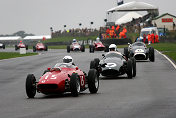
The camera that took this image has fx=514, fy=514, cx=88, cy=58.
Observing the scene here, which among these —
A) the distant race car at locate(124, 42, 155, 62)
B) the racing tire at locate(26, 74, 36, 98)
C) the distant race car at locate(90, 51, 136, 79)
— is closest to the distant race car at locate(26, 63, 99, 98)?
the racing tire at locate(26, 74, 36, 98)

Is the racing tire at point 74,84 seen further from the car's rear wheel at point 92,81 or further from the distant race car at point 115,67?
the distant race car at point 115,67

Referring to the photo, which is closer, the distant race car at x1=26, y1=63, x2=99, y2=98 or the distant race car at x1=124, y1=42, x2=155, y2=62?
the distant race car at x1=26, y1=63, x2=99, y2=98

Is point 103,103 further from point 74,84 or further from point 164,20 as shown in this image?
point 164,20

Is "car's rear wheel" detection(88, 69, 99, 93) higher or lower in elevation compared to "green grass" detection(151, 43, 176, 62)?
higher

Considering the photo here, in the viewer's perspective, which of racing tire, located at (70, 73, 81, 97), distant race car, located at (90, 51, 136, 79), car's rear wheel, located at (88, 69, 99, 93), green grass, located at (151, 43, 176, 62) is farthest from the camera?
green grass, located at (151, 43, 176, 62)

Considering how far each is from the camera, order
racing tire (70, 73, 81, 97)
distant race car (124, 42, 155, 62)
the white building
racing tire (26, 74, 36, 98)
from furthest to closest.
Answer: the white building, distant race car (124, 42, 155, 62), racing tire (26, 74, 36, 98), racing tire (70, 73, 81, 97)

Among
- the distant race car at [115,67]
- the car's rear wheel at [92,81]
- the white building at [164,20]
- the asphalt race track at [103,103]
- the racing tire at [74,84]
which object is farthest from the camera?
the white building at [164,20]

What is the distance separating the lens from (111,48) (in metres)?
23.0

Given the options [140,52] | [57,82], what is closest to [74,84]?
[57,82]

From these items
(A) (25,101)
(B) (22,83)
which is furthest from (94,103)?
(B) (22,83)

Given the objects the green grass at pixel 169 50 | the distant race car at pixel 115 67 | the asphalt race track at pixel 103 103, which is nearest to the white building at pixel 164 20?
the green grass at pixel 169 50

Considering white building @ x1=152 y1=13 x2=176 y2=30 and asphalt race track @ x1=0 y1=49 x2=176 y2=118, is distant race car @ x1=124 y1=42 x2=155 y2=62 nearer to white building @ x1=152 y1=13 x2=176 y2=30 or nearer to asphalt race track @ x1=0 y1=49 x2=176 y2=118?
asphalt race track @ x1=0 y1=49 x2=176 y2=118

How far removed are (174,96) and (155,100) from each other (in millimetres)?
982

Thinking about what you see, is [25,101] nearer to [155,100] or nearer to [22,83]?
[155,100]
